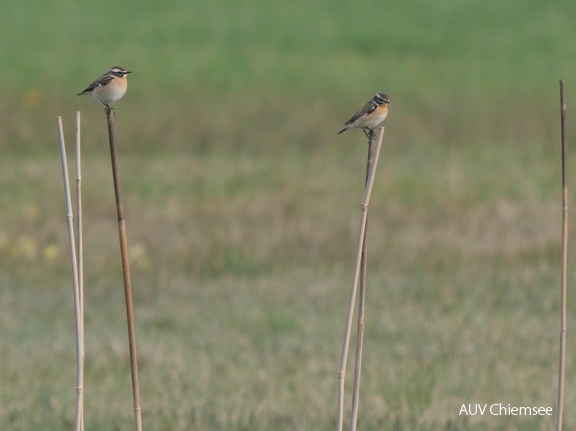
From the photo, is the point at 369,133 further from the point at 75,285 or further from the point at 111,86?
the point at 75,285

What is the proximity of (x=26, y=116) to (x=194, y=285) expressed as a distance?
435 inches

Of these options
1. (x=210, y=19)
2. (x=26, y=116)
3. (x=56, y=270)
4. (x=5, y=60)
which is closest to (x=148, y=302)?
(x=56, y=270)

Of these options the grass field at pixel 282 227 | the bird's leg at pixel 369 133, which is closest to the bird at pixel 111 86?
the bird's leg at pixel 369 133

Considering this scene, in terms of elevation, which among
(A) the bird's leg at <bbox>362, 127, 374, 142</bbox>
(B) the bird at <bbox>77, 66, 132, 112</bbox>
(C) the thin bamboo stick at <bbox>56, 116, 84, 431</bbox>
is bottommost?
(C) the thin bamboo stick at <bbox>56, 116, 84, 431</bbox>

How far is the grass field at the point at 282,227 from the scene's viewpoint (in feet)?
21.8

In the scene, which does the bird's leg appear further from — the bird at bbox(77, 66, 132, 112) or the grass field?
the grass field

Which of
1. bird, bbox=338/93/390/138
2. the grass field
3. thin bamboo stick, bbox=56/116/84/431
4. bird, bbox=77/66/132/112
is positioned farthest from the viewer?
the grass field

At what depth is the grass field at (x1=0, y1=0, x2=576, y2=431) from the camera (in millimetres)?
6641

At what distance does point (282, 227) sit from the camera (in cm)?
1182

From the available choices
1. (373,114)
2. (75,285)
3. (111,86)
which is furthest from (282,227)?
(75,285)

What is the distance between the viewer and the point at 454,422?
546 cm

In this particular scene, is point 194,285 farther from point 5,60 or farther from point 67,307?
point 5,60

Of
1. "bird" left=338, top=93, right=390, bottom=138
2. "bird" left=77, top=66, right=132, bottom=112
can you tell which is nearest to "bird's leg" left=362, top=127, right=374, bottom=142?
"bird" left=338, top=93, right=390, bottom=138

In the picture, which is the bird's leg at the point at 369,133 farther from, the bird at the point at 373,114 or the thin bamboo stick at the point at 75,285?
the thin bamboo stick at the point at 75,285
